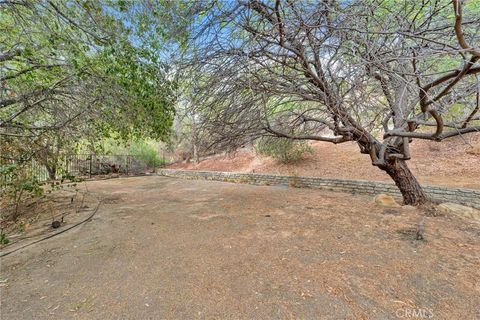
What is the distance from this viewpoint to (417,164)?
26.0 ft

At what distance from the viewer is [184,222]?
4.07 metres

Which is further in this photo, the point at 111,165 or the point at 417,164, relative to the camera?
the point at 111,165

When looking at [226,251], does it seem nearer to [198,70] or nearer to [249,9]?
[198,70]

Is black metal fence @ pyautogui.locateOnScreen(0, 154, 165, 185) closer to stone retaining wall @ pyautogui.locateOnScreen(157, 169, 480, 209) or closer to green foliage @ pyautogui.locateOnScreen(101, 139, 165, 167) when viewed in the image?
green foliage @ pyautogui.locateOnScreen(101, 139, 165, 167)

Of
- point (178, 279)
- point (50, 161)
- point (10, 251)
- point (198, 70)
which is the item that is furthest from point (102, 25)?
point (178, 279)

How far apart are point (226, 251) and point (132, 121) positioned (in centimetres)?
354
